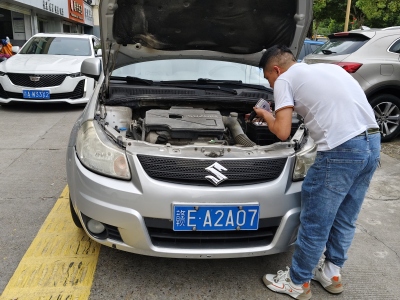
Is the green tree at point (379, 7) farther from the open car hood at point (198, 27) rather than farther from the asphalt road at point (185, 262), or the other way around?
the open car hood at point (198, 27)

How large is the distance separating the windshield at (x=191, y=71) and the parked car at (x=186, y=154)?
218 mm

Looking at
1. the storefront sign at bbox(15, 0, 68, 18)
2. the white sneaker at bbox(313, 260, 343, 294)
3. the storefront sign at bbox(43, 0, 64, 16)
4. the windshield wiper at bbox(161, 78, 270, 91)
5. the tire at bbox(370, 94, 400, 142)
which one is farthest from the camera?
the storefront sign at bbox(43, 0, 64, 16)

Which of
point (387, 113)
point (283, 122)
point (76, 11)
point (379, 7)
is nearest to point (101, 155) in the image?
point (283, 122)

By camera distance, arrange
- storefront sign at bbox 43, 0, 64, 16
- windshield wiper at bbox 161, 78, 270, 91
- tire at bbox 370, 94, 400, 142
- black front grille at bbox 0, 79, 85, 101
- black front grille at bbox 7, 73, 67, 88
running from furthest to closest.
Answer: storefront sign at bbox 43, 0, 64, 16, black front grille at bbox 0, 79, 85, 101, black front grille at bbox 7, 73, 67, 88, tire at bbox 370, 94, 400, 142, windshield wiper at bbox 161, 78, 270, 91

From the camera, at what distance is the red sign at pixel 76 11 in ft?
72.8

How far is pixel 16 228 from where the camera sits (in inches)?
115

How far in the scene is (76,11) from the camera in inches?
934

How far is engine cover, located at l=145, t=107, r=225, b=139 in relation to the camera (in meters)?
2.63

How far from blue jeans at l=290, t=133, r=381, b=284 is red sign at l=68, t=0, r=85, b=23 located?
75.1 feet

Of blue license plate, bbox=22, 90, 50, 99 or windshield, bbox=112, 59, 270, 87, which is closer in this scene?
windshield, bbox=112, 59, 270, 87

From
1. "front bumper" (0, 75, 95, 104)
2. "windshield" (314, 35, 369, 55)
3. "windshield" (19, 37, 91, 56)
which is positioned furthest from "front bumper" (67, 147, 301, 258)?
"windshield" (19, 37, 91, 56)

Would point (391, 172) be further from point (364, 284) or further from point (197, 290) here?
point (197, 290)

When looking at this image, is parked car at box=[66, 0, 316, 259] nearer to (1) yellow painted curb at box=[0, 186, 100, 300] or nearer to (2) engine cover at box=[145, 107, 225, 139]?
(2) engine cover at box=[145, 107, 225, 139]

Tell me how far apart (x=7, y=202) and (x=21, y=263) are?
1.06 meters
